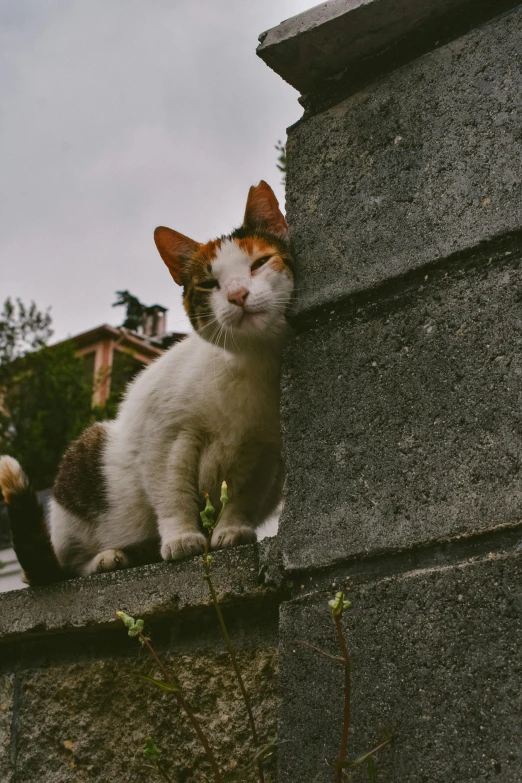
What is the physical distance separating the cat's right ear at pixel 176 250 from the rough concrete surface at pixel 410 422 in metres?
0.99

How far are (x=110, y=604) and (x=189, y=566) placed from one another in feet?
0.81

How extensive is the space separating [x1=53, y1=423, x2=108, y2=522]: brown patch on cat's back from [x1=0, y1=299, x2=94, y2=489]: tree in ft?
9.54

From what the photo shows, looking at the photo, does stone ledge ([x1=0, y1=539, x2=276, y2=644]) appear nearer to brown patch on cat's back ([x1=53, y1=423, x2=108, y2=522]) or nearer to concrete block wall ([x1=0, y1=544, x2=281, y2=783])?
concrete block wall ([x1=0, y1=544, x2=281, y2=783])

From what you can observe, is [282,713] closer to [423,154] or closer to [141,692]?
[141,692]

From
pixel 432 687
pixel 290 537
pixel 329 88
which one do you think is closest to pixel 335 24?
pixel 329 88

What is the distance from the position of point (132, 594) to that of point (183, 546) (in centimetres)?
22

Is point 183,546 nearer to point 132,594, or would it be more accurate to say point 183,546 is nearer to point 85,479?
point 132,594

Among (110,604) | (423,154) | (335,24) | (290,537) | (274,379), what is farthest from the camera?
(274,379)

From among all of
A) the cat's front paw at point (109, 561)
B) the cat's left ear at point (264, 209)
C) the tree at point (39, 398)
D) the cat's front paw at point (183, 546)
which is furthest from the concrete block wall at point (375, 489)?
the tree at point (39, 398)

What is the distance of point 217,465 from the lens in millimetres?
2379

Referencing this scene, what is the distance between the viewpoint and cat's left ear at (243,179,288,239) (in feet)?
8.02

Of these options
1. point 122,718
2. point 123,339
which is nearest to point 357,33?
point 122,718

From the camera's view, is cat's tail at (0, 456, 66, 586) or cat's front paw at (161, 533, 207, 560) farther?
cat's tail at (0, 456, 66, 586)

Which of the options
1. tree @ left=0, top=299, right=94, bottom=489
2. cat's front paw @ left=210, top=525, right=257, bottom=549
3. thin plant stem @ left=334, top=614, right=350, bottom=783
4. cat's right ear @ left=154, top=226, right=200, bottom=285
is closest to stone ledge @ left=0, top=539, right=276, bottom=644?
cat's front paw @ left=210, top=525, right=257, bottom=549
